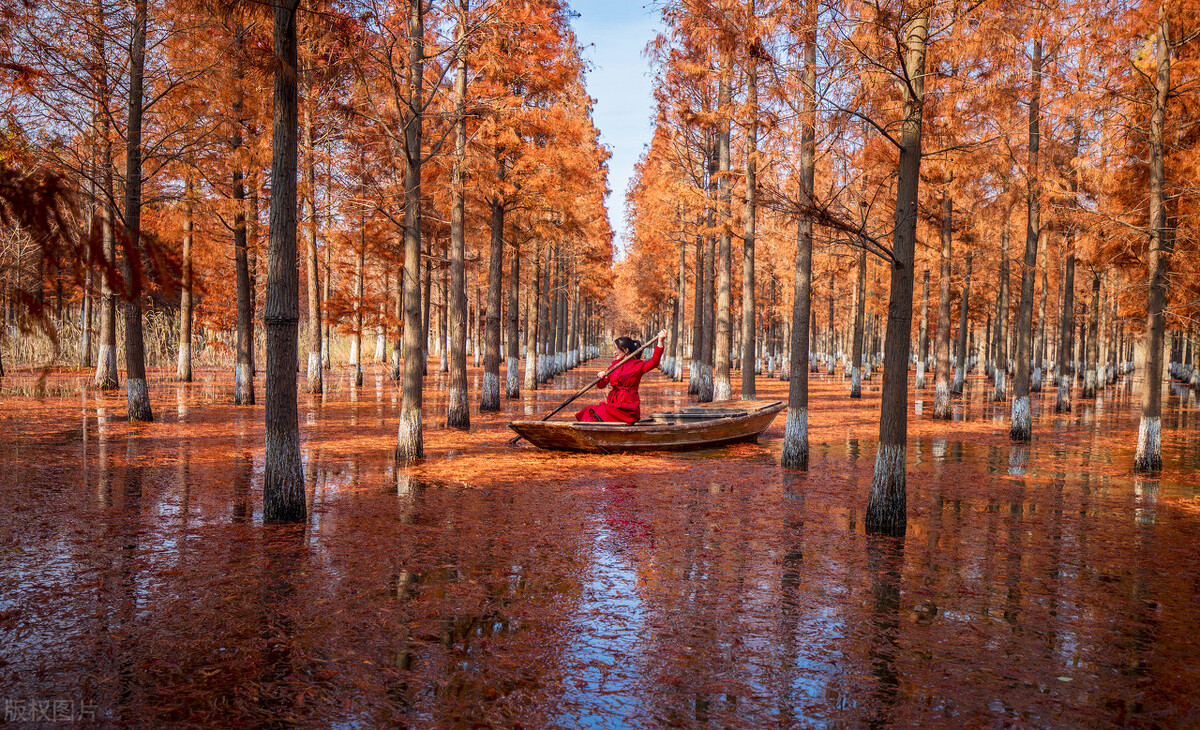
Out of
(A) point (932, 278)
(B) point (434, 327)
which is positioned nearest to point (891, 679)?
(A) point (932, 278)

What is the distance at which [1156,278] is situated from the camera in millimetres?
12852

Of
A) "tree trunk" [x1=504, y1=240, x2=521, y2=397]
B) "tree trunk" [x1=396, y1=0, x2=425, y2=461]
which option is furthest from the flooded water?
"tree trunk" [x1=504, y1=240, x2=521, y2=397]

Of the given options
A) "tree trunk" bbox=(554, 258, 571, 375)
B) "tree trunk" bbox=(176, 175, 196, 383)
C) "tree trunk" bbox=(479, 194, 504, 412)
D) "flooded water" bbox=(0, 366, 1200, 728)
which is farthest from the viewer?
"tree trunk" bbox=(554, 258, 571, 375)

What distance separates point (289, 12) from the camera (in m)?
7.98

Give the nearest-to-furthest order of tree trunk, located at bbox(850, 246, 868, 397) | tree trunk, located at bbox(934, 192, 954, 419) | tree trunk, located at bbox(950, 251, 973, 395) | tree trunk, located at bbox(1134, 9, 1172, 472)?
tree trunk, located at bbox(1134, 9, 1172, 472) → tree trunk, located at bbox(934, 192, 954, 419) → tree trunk, located at bbox(850, 246, 868, 397) → tree trunk, located at bbox(950, 251, 973, 395)

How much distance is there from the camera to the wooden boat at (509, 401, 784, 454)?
1338cm

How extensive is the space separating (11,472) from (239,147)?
11684 mm

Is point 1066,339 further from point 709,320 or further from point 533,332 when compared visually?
point 533,332

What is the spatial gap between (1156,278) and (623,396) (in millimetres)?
9874

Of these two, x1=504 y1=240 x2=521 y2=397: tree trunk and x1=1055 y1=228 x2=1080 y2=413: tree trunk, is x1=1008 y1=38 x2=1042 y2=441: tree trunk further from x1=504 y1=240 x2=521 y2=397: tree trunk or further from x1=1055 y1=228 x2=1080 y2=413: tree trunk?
x1=504 y1=240 x2=521 y2=397: tree trunk

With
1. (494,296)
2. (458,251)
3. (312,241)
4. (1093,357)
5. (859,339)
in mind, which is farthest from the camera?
(1093,357)

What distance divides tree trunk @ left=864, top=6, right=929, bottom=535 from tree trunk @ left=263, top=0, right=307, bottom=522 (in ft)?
21.6

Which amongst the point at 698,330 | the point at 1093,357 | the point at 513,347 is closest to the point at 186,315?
the point at 513,347

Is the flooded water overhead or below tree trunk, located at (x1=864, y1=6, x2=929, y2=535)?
below
